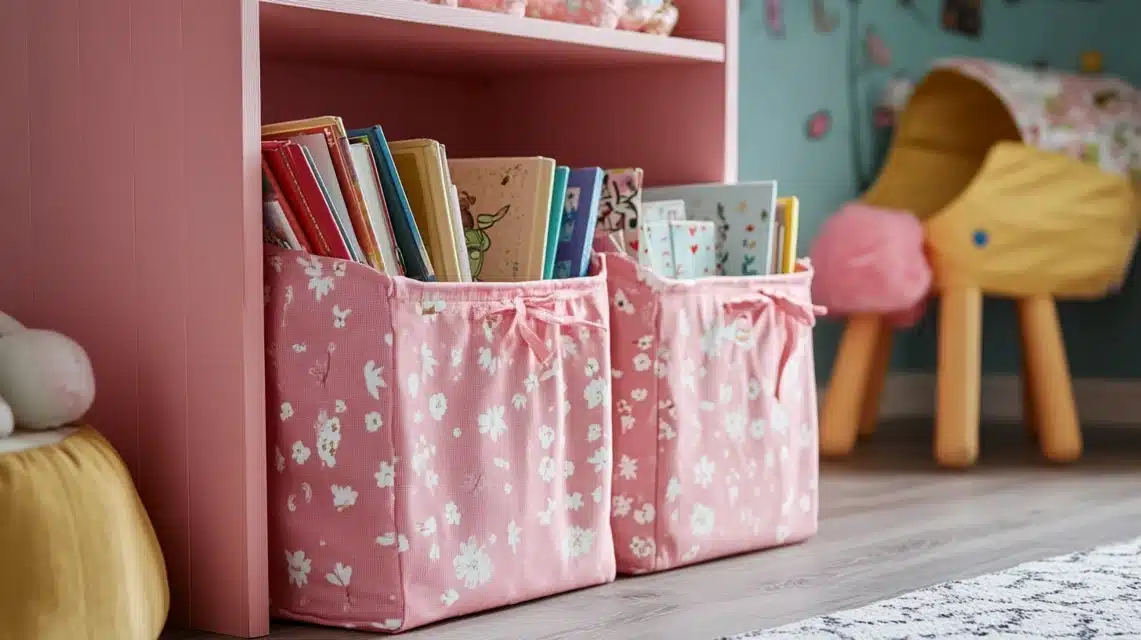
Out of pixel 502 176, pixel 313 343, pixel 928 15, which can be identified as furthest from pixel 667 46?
pixel 928 15

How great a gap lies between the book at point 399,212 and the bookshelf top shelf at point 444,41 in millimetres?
139

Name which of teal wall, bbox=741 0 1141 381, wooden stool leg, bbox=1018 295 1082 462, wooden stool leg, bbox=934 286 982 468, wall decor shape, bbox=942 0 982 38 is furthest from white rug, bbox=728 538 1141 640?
wall decor shape, bbox=942 0 982 38

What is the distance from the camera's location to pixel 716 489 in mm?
1841

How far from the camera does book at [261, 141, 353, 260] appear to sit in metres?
1.49

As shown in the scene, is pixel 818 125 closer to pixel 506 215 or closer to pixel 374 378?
pixel 506 215

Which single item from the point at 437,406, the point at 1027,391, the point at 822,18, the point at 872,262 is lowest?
the point at 1027,391

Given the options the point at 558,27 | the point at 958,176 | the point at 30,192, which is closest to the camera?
the point at 30,192

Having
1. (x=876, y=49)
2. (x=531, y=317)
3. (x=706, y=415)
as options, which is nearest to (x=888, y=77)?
(x=876, y=49)

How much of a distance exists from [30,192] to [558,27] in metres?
0.63

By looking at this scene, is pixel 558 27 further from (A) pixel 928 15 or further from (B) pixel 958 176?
(A) pixel 928 15

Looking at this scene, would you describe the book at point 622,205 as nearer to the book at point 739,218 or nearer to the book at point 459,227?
the book at point 739,218

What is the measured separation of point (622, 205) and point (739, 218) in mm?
197

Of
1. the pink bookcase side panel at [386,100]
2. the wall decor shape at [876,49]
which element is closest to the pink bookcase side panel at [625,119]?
the pink bookcase side panel at [386,100]

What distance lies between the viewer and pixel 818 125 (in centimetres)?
317
